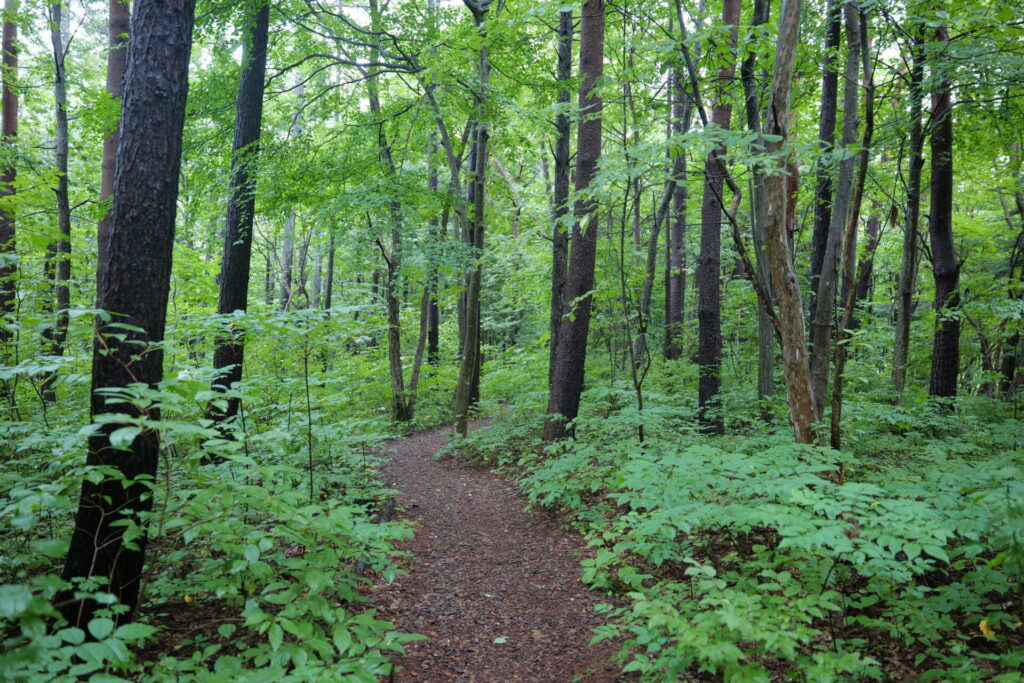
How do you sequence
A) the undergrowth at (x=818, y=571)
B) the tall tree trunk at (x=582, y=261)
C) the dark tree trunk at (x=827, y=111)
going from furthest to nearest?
the tall tree trunk at (x=582, y=261), the dark tree trunk at (x=827, y=111), the undergrowth at (x=818, y=571)

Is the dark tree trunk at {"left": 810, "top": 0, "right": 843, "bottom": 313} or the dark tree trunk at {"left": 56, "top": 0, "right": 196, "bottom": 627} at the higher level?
the dark tree trunk at {"left": 810, "top": 0, "right": 843, "bottom": 313}

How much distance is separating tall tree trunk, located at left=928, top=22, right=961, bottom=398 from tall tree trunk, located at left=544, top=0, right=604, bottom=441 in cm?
561

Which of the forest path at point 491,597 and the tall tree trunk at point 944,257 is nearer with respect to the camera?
the forest path at point 491,597

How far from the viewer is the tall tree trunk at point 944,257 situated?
8469 mm

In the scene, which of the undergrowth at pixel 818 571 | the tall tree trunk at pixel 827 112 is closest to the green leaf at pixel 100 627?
the undergrowth at pixel 818 571

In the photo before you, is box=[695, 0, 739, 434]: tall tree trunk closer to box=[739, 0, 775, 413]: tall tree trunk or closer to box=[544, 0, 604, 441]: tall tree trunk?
box=[544, 0, 604, 441]: tall tree trunk

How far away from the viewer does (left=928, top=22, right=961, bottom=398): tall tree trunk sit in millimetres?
8469

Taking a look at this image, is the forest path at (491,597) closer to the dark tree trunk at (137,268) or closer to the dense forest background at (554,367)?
the dense forest background at (554,367)

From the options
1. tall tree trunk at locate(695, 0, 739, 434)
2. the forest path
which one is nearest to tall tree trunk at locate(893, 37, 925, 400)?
tall tree trunk at locate(695, 0, 739, 434)

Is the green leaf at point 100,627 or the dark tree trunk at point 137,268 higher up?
the dark tree trunk at point 137,268

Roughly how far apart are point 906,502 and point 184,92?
17.3ft

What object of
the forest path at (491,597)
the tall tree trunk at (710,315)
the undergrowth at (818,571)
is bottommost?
the forest path at (491,597)

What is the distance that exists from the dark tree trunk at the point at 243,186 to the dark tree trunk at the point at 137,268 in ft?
14.0

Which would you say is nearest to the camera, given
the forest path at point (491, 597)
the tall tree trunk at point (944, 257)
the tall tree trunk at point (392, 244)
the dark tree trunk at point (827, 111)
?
the forest path at point (491, 597)
